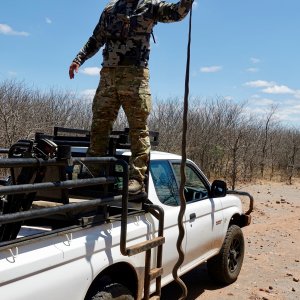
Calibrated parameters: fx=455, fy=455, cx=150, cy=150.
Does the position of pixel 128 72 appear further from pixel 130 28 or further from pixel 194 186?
pixel 194 186

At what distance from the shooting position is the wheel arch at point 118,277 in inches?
114

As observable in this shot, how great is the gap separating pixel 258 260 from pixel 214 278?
5.52 feet

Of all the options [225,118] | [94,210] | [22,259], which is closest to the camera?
[22,259]

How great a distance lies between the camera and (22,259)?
2.29 meters

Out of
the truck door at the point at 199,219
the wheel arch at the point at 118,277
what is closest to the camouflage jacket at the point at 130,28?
the truck door at the point at 199,219

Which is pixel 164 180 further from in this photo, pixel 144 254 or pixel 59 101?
pixel 59 101

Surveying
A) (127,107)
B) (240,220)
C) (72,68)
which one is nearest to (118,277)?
(127,107)

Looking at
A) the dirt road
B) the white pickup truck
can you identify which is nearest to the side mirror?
the white pickup truck

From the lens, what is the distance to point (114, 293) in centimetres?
294

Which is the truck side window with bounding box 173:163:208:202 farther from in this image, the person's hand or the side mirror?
the person's hand

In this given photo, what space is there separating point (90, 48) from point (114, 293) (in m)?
2.21

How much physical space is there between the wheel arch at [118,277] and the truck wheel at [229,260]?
195cm

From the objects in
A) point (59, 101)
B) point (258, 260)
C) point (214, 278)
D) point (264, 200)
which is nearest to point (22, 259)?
point (214, 278)

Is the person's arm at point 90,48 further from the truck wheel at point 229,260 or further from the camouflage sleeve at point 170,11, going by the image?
the truck wheel at point 229,260
